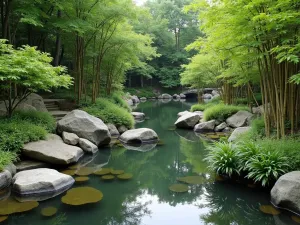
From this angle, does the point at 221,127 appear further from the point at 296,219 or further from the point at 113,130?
the point at 296,219

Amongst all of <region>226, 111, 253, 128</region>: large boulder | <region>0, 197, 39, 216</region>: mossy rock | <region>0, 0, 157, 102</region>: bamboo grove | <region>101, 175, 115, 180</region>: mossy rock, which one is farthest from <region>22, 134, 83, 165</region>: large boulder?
<region>226, 111, 253, 128</region>: large boulder

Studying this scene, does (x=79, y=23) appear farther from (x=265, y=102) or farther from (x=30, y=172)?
(x=265, y=102)

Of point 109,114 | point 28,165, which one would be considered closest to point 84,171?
point 28,165

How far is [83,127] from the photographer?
348 inches

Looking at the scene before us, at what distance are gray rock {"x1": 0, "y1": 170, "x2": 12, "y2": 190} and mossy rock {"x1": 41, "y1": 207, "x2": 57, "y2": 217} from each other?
1335 mm

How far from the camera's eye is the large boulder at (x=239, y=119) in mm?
11898

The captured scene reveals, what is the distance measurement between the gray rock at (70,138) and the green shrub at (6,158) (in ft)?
6.30

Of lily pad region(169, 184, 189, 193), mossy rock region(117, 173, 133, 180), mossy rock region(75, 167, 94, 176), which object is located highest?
mossy rock region(75, 167, 94, 176)

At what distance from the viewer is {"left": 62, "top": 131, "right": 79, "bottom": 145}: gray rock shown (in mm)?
8141

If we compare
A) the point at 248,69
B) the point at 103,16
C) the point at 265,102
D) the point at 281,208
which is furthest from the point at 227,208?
the point at 103,16

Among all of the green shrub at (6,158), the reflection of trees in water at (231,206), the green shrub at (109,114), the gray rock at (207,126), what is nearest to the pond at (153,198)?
the reflection of trees in water at (231,206)

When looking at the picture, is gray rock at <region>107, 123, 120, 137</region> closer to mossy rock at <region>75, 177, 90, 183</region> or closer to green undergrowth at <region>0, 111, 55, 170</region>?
green undergrowth at <region>0, 111, 55, 170</region>

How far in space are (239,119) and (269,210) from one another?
7.87 meters

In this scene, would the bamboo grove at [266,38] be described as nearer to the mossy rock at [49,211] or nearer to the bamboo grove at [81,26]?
the mossy rock at [49,211]
